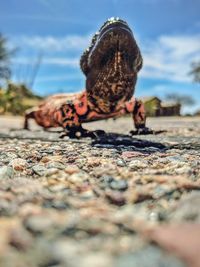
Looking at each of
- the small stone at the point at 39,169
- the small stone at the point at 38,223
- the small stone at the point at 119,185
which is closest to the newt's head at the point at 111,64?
the small stone at the point at 39,169

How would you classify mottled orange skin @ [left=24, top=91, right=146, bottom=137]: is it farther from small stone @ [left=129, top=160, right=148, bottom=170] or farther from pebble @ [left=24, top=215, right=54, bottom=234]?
pebble @ [left=24, top=215, right=54, bottom=234]

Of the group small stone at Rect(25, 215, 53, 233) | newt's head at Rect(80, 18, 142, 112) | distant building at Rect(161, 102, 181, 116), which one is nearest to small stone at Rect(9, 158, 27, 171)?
small stone at Rect(25, 215, 53, 233)

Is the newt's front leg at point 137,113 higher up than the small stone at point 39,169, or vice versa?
the newt's front leg at point 137,113

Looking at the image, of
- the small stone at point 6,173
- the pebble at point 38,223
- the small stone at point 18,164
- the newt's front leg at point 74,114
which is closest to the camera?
the pebble at point 38,223

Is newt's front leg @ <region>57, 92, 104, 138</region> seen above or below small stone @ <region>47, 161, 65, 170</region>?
above

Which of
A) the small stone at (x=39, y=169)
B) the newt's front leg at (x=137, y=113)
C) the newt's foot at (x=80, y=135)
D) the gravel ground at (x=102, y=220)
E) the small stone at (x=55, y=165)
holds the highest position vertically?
the newt's front leg at (x=137, y=113)

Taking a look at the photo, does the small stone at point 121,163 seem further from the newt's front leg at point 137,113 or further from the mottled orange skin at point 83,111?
the newt's front leg at point 137,113

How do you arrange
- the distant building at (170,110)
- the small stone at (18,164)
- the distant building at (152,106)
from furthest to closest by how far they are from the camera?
the distant building at (170,110), the distant building at (152,106), the small stone at (18,164)

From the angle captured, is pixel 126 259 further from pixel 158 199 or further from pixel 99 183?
pixel 99 183

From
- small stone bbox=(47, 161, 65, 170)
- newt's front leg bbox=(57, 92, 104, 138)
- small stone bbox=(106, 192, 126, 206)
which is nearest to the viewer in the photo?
small stone bbox=(106, 192, 126, 206)
